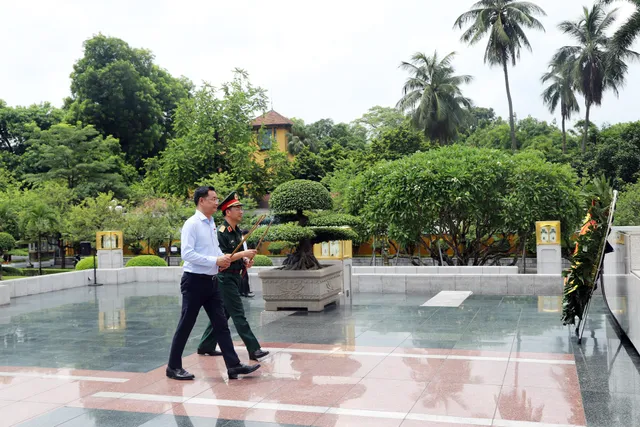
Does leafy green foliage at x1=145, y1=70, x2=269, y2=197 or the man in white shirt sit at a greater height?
leafy green foliage at x1=145, y1=70, x2=269, y2=197

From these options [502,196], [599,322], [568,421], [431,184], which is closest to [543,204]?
[502,196]

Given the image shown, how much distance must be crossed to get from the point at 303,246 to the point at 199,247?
210 inches

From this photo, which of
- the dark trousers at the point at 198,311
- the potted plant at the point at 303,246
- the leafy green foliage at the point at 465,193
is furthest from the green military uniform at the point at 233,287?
the leafy green foliage at the point at 465,193

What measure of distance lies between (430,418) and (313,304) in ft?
20.2

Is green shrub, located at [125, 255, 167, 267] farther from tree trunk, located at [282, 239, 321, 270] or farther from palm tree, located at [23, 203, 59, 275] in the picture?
tree trunk, located at [282, 239, 321, 270]

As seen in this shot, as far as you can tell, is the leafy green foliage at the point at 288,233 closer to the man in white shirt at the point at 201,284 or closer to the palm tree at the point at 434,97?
the man in white shirt at the point at 201,284

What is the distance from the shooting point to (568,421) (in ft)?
16.1

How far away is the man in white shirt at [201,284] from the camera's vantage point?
6191 mm

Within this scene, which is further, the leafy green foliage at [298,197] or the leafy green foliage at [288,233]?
the leafy green foliage at [298,197]

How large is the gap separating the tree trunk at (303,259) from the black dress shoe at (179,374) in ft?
16.7

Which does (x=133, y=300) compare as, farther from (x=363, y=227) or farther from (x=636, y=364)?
(x=636, y=364)

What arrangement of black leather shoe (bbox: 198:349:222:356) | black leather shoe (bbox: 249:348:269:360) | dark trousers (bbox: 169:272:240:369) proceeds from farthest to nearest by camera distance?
black leather shoe (bbox: 198:349:222:356) < black leather shoe (bbox: 249:348:269:360) < dark trousers (bbox: 169:272:240:369)

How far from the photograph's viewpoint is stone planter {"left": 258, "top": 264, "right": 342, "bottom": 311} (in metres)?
11.1

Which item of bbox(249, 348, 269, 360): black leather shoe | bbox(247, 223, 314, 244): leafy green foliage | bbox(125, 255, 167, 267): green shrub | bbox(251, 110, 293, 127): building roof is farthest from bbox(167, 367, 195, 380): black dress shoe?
bbox(251, 110, 293, 127): building roof
